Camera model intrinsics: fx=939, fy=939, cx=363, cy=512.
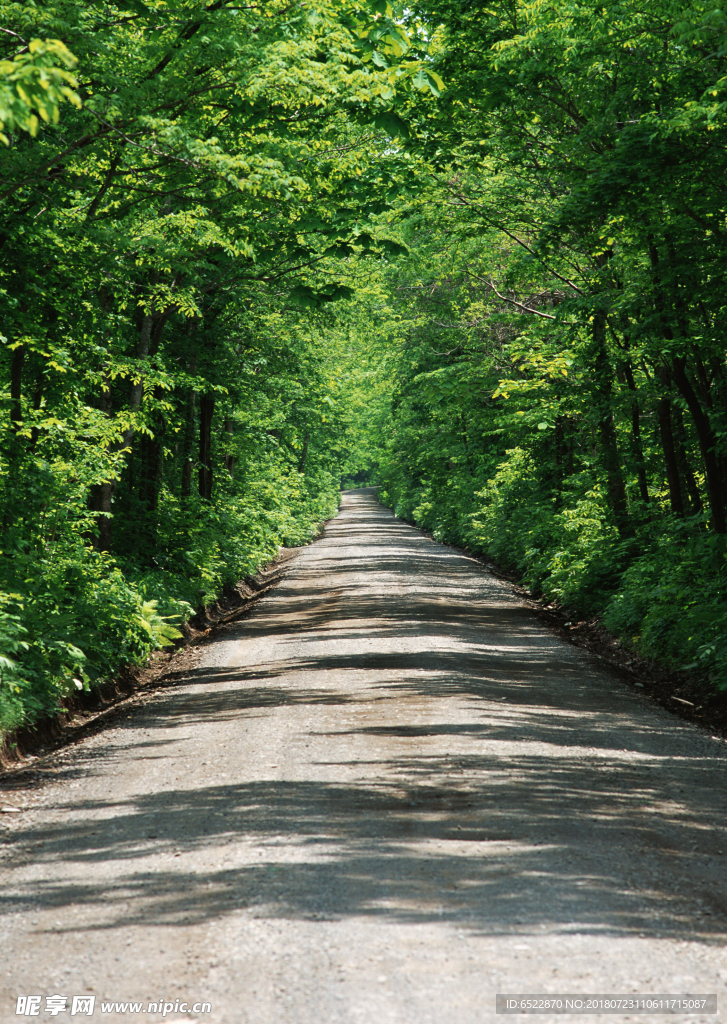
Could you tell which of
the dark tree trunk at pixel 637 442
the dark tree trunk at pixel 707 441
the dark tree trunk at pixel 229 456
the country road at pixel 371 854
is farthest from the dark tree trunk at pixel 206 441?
the country road at pixel 371 854

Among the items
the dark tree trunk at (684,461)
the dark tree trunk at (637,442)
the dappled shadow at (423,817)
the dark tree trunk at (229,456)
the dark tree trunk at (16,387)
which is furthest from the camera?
the dark tree trunk at (229,456)

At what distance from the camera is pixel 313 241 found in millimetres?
16031

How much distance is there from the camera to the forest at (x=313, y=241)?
947 cm

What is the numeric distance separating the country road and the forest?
1894 millimetres

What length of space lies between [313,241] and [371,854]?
40.9 feet

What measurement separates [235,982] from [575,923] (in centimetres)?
161

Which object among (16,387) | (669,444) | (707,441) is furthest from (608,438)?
(16,387)

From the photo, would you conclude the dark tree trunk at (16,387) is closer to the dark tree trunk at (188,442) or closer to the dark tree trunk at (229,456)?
the dark tree trunk at (188,442)

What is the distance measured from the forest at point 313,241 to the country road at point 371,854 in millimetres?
1894

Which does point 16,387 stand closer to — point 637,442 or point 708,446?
point 708,446

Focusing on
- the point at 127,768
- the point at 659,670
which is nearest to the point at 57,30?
the point at 127,768

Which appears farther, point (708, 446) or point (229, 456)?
point (229, 456)

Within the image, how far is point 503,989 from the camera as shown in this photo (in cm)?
380

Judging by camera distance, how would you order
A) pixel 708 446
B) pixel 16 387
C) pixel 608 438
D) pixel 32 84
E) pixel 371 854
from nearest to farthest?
pixel 32 84 → pixel 371 854 → pixel 16 387 → pixel 708 446 → pixel 608 438
